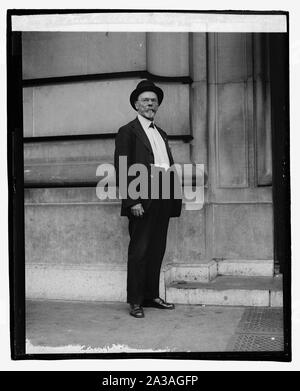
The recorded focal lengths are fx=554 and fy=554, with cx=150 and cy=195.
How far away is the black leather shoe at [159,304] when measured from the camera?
18.0ft

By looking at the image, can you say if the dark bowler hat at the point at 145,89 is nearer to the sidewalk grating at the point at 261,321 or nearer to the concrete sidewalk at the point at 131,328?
the concrete sidewalk at the point at 131,328

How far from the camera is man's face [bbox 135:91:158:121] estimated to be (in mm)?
5359

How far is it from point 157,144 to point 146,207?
65cm

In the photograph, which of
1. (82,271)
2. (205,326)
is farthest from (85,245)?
(205,326)

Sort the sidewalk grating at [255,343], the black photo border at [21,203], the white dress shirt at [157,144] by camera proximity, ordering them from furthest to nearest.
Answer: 1. the white dress shirt at [157,144]
2. the sidewalk grating at [255,343]
3. the black photo border at [21,203]

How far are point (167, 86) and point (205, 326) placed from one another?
250 centimetres

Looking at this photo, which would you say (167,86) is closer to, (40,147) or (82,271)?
(40,147)

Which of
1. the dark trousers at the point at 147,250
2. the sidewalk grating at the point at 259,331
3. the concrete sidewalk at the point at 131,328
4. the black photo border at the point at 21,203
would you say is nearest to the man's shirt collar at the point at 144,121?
the dark trousers at the point at 147,250

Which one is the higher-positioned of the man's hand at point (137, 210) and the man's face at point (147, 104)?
the man's face at point (147, 104)

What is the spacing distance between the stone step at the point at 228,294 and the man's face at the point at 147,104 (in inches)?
69.6

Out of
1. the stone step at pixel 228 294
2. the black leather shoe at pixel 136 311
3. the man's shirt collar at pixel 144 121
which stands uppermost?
the man's shirt collar at pixel 144 121

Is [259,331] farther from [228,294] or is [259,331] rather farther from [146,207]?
[146,207]

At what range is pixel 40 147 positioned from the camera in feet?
20.0
